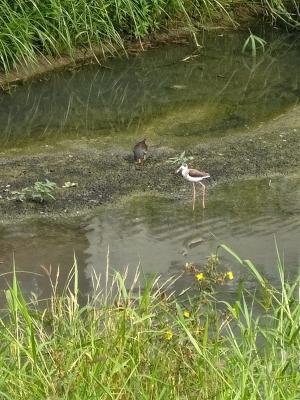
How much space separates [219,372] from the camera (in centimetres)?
379

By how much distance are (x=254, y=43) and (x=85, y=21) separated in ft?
7.03

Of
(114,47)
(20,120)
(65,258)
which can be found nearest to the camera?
(65,258)

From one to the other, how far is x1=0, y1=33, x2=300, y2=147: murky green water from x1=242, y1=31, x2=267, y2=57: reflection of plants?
0.10 metres

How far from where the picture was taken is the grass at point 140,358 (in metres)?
3.66

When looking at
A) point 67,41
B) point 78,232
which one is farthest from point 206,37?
point 78,232

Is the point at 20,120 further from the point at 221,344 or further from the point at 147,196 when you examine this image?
the point at 221,344

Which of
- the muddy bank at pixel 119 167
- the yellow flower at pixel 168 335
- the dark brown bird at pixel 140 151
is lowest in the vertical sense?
the muddy bank at pixel 119 167

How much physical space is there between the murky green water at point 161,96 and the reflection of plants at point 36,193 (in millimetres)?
1237

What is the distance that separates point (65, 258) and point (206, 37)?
5.74 m

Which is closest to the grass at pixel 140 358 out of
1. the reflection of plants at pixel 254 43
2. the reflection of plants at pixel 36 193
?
the reflection of plants at pixel 36 193

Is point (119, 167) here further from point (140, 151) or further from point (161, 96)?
point (161, 96)

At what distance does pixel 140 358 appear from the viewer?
12.9ft

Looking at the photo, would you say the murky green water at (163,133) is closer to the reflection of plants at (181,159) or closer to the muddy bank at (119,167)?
the muddy bank at (119,167)

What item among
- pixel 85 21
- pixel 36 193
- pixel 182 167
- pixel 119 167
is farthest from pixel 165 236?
pixel 85 21
